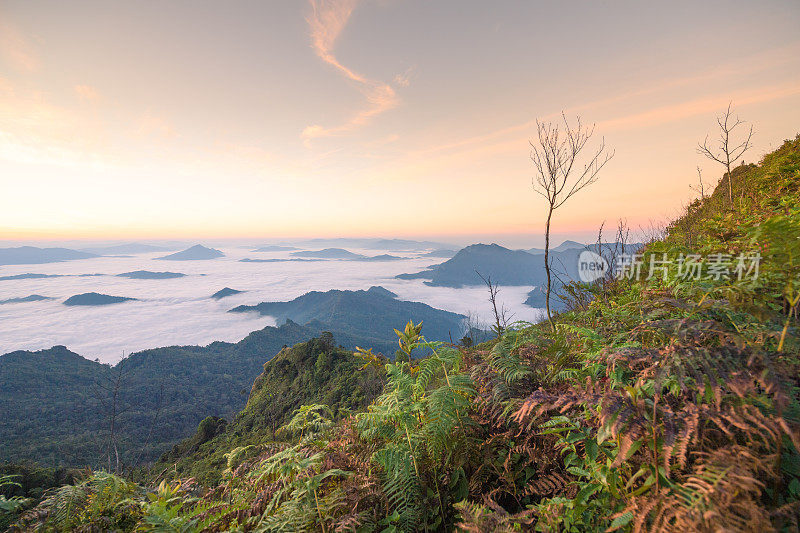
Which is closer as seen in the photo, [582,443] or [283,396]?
[582,443]

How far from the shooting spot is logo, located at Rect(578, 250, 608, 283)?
24.8ft

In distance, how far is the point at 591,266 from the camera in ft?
26.8

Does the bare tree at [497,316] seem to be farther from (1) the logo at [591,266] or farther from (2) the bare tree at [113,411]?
(2) the bare tree at [113,411]

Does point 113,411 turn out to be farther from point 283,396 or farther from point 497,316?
point 283,396

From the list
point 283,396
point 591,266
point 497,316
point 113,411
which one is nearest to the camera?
point 497,316

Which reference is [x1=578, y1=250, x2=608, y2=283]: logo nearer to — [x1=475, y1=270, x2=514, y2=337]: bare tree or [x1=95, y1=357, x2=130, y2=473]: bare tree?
[x1=475, y1=270, x2=514, y2=337]: bare tree

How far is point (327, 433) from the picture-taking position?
4.13 meters

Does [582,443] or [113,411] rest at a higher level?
[582,443]

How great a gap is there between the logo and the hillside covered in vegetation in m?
3.31

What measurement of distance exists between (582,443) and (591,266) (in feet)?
22.8

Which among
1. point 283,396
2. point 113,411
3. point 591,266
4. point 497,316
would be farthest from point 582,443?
point 283,396

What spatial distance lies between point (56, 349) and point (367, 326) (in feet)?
412

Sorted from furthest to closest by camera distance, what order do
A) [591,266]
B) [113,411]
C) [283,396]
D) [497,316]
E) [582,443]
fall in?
[283,396] < [113,411] < [591,266] < [497,316] < [582,443]

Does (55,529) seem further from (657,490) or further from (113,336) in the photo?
(113,336)
